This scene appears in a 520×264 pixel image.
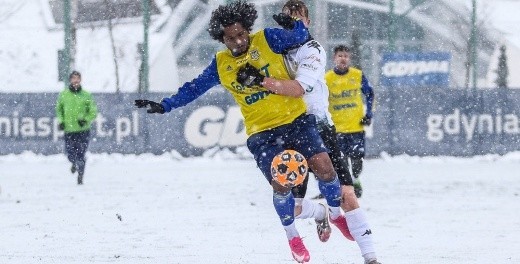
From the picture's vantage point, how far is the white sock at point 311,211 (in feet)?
26.5

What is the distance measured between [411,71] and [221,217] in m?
15.6

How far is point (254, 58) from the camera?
7074 millimetres

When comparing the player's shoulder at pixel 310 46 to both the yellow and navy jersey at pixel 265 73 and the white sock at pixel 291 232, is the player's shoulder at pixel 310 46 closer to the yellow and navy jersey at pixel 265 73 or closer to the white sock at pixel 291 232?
the yellow and navy jersey at pixel 265 73

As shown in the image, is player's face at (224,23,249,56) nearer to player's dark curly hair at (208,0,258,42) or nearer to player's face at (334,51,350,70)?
player's dark curly hair at (208,0,258,42)

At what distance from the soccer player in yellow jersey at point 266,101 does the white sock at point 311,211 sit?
64cm

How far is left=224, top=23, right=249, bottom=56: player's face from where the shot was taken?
6965 mm

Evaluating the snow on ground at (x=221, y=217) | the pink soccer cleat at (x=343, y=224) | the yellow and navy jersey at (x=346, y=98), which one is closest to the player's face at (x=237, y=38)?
the pink soccer cleat at (x=343, y=224)

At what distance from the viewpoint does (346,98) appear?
528 inches

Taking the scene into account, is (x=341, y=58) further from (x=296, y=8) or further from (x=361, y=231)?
(x=361, y=231)

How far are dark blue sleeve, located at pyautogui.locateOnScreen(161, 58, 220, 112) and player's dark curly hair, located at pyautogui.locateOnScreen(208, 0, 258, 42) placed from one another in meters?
0.39

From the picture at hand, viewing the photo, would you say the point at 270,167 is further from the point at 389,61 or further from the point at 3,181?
the point at 389,61

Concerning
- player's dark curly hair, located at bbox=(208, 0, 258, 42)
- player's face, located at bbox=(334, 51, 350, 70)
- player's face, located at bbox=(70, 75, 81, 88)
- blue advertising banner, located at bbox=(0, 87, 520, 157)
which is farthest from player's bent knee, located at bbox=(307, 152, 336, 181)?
blue advertising banner, located at bbox=(0, 87, 520, 157)

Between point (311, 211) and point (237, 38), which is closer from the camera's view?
point (237, 38)

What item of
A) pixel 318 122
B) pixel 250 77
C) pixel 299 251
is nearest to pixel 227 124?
pixel 318 122
